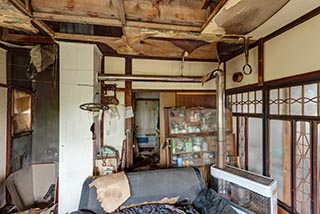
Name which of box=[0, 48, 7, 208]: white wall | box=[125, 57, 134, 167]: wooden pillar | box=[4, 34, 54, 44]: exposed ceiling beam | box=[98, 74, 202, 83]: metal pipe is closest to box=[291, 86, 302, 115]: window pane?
box=[98, 74, 202, 83]: metal pipe

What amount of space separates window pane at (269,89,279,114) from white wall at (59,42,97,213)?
2.31 meters

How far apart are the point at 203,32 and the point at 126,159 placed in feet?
7.55

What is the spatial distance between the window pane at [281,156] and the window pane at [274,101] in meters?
0.13

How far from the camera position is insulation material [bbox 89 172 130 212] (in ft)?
7.07

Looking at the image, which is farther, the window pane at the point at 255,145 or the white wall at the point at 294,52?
the window pane at the point at 255,145

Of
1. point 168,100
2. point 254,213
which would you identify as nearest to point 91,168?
point 168,100

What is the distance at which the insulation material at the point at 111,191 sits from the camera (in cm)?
216

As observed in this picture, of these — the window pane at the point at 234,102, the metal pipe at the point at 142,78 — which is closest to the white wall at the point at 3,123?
the metal pipe at the point at 142,78

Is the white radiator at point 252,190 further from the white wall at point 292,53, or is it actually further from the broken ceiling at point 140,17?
the broken ceiling at point 140,17

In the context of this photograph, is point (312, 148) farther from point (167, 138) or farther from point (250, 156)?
point (167, 138)

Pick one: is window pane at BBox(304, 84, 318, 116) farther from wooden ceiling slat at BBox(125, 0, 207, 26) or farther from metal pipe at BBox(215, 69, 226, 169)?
wooden ceiling slat at BBox(125, 0, 207, 26)

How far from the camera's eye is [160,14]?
1.96 m

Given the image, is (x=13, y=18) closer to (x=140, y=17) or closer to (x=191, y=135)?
(x=140, y=17)

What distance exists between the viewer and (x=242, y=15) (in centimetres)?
183
